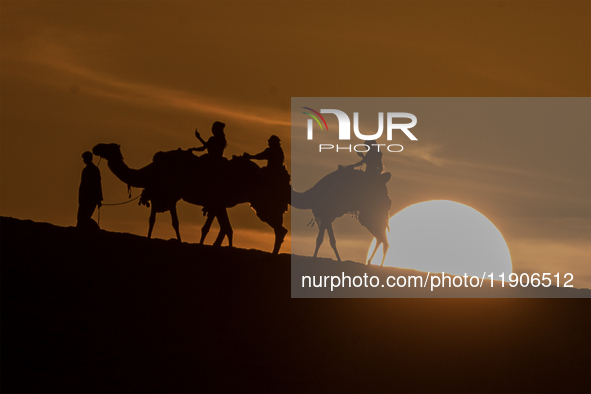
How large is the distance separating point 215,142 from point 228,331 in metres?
6.26

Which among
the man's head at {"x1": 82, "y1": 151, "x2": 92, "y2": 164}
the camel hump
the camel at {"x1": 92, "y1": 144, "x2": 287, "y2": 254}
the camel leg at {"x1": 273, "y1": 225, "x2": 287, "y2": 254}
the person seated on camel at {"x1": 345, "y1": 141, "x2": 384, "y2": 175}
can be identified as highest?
the person seated on camel at {"x1": 345, "y1": 141, "x2": 384, "y2": 175}

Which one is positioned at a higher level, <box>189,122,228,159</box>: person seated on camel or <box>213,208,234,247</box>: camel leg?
<box>189,122,228,159</box>: person seated on camel

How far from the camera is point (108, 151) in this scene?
71.5 ft

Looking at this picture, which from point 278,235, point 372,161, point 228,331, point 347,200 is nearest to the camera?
point 228,331

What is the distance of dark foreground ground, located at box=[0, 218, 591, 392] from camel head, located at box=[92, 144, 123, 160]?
2.24 metres

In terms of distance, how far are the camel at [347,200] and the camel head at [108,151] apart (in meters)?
4.76

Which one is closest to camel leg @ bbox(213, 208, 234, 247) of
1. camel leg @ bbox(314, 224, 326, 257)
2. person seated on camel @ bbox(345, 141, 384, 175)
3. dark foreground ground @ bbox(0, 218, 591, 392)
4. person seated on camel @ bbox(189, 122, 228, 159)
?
dark foreground ground @ bbox(0, 218, 591, 392)

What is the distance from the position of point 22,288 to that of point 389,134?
11735 millimetres

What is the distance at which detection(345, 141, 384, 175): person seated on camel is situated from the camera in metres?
22.6

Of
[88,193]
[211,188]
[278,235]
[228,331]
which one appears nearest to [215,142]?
[211,188]

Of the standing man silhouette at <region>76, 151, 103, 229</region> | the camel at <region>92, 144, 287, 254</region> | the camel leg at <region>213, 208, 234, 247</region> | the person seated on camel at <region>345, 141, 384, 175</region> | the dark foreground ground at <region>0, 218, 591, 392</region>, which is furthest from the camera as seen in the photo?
the person seated on camel at <region>345, 141, 384, 175</region>

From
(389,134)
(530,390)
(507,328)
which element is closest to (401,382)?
(530,390)

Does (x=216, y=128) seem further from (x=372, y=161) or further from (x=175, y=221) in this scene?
(x=372, y=161)

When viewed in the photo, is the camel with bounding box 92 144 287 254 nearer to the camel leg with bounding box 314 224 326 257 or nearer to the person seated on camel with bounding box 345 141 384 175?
the camel leg with bounding box 314 224 326 257
